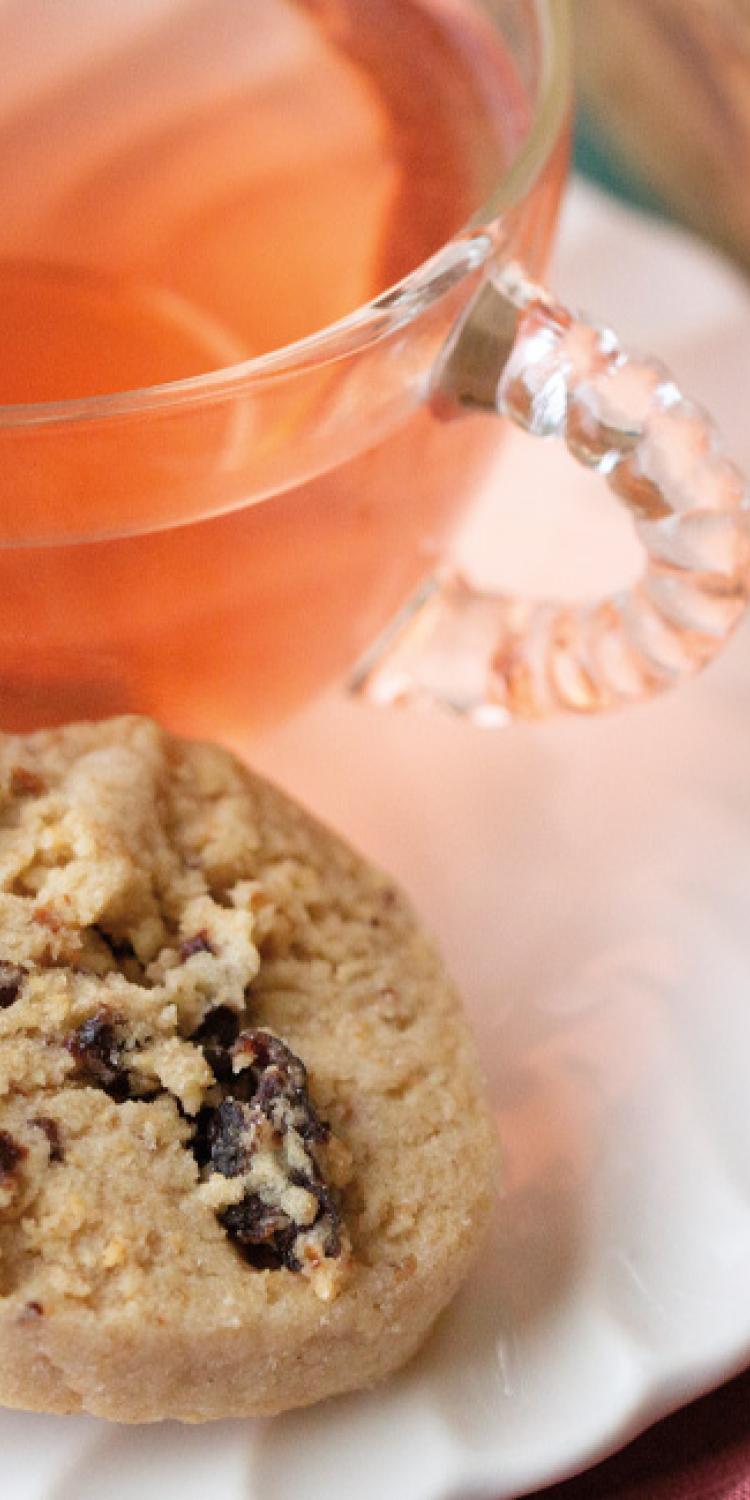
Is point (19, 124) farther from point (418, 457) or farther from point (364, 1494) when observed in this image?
point (364, 1494)

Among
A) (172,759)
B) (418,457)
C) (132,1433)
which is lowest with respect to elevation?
(132,1433)

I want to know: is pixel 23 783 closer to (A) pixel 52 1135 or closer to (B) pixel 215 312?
(A) pixel 52 1135

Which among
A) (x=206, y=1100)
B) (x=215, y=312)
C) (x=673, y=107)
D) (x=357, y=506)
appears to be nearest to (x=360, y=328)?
(x=357, y=506)

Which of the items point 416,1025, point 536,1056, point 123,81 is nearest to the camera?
point 416,1025

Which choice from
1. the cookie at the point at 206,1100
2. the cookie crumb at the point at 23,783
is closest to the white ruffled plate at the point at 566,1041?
the cookie at the point at 206,1100

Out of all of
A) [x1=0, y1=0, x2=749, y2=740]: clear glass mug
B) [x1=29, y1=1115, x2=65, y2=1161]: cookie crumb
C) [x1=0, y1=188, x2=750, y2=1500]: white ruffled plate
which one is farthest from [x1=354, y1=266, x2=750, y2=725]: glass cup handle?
[x1=29, y1=1115, x2=65, y2=1161]: cookie crumb

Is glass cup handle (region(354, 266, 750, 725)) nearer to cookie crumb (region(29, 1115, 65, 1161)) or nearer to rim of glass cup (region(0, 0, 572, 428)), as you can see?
rim of glass cup (region(0, 0, 572, 428))

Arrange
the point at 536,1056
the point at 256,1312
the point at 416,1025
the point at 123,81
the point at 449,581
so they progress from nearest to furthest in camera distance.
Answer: the point at 256,1312, the point at 416,1025, the point at 536,1056, the point at 449,581, the point at 123,81

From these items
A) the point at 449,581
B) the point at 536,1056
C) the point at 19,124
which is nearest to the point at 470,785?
the point at 449,581
